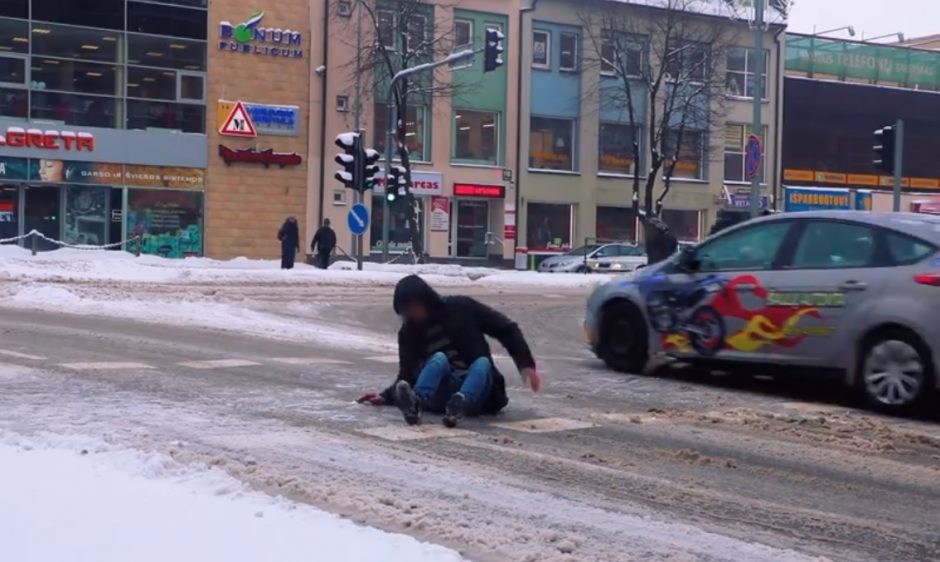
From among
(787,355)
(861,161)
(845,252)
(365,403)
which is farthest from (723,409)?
(861,161)

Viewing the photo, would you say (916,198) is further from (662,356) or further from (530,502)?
(530,502)

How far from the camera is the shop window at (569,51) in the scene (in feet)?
161

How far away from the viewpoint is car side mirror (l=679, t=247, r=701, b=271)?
12.2 meters

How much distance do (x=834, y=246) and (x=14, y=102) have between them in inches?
1291

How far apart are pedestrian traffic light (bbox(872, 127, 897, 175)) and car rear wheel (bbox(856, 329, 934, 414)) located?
30.7 ft

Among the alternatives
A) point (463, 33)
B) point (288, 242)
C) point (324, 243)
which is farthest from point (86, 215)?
point (463, 33)

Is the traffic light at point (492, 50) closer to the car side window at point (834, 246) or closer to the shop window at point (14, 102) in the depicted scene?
the shop window at point (14, 102)

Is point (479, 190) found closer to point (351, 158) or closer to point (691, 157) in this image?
point (691, 157)

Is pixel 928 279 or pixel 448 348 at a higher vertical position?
pixel 928 279

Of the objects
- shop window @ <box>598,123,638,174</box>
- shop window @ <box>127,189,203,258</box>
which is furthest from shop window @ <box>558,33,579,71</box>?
shop window @ <box>127,189,203,258</box>

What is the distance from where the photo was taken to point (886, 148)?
19516mm

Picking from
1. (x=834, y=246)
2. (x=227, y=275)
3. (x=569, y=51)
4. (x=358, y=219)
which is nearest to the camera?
(x=834, y=246)

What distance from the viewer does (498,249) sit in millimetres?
47344

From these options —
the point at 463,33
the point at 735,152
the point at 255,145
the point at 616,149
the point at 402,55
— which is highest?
the point at 463,33
